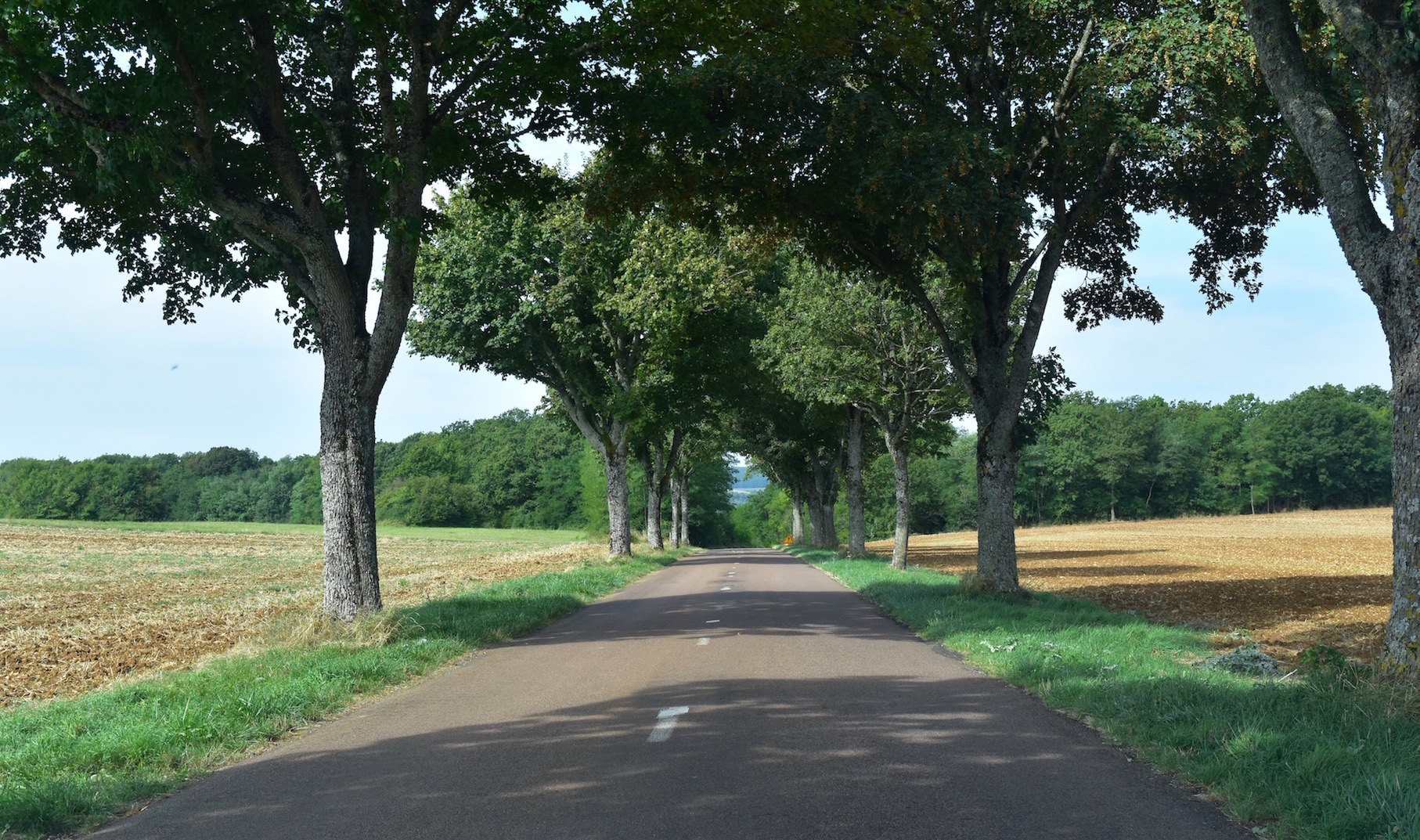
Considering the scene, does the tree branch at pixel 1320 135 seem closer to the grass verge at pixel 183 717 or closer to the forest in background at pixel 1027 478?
the grass verge at pixel 183 717

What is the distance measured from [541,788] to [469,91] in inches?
454

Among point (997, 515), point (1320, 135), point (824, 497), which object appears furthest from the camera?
point (824, 497)

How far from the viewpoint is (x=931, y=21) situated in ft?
50.3

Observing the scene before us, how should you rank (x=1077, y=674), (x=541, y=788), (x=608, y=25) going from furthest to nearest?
(x=608, y=25) → (x=1077, y=674) → (x=541, y=788)

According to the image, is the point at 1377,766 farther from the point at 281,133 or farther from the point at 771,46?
the point at 281,133

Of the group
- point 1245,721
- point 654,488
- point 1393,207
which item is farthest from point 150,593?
point 654,488

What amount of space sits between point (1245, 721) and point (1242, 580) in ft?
68.2

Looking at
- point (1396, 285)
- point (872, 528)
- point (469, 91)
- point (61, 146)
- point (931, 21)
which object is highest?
point (931, 21)

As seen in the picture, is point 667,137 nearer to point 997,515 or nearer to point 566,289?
point 997,515

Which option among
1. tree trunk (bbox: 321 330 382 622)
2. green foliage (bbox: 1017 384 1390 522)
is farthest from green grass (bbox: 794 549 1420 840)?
green foliage (bbox: 1017 384 1390 522)

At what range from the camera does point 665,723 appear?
7.41 metres

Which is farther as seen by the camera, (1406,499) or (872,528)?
(872,528)

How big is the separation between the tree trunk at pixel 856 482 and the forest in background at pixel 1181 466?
68.7 m

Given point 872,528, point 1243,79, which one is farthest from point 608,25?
point 872,528
